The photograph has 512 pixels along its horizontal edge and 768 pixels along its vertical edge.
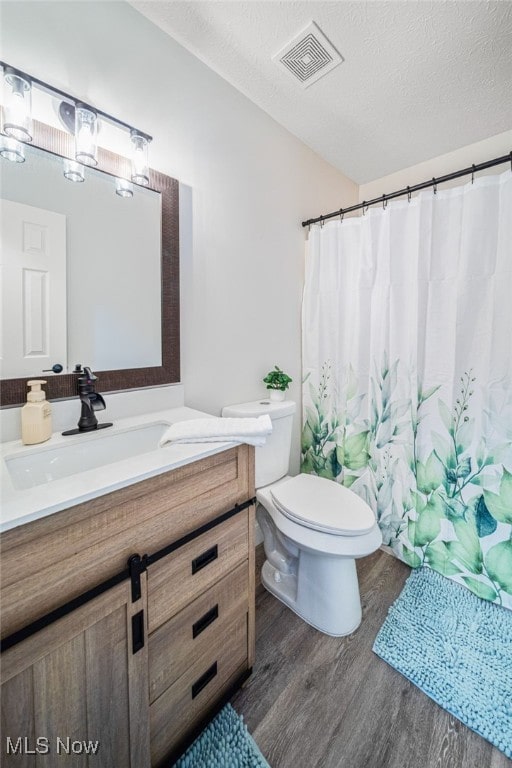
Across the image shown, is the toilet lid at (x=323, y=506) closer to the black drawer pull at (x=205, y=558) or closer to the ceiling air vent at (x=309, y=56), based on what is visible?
the black drawer pull at (x=205, y=558)

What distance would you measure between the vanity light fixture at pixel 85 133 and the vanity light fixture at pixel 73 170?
19 mm

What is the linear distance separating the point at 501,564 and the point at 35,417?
6.53 ft

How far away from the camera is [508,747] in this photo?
96cm

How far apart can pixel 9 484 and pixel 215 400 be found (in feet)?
3.14

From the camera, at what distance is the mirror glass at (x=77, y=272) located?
0.96 metres

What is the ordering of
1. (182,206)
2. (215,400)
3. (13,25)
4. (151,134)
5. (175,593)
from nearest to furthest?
(175,593), (13,25), (151,134), (182,206), (215,400)

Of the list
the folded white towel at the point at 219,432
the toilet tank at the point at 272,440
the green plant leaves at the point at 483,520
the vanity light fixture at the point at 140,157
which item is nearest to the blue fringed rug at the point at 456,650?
the green plant leaves at the point at 483,520

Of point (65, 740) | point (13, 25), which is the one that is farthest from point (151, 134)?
point (65, 740)

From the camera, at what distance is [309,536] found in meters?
1.27

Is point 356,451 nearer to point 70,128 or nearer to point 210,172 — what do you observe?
point 210,172

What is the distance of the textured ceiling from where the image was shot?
118 cm

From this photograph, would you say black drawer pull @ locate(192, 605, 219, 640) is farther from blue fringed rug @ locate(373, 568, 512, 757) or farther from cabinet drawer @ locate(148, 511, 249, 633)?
blue fringed rug @ locate(373, 568, 512, 757)

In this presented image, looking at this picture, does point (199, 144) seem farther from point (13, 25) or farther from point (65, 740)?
point (65, 740)

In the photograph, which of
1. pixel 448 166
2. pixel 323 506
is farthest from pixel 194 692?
pixel 448 166
